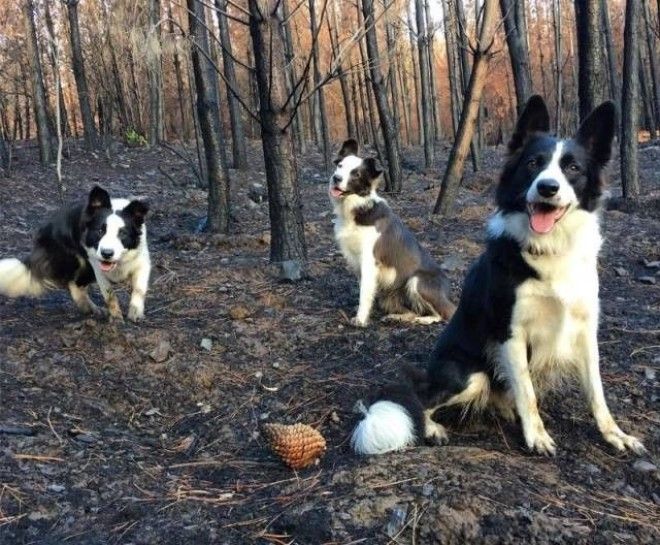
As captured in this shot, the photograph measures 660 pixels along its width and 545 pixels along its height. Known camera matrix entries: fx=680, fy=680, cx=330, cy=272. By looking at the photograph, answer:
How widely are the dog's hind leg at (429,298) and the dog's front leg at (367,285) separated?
1.20ft

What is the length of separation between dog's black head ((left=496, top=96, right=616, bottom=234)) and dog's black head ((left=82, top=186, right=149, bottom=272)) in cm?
338

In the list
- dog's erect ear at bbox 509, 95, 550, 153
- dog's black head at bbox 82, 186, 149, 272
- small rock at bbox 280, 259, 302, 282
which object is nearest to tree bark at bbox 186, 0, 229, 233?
small rock at bbox 280, 259, 302, 282

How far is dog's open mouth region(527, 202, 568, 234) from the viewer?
3.46 meters

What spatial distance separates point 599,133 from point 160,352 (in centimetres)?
335

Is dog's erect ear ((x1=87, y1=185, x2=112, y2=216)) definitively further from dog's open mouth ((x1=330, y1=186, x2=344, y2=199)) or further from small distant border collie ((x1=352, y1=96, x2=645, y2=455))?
small distant border collie ((x1=352, y1=96, x2=645, y2=455))

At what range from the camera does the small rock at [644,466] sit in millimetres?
3457

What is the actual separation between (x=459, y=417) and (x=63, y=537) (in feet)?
7.40

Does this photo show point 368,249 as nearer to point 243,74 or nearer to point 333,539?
point 333,539

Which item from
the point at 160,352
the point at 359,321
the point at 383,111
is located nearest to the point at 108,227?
the point at 160,352

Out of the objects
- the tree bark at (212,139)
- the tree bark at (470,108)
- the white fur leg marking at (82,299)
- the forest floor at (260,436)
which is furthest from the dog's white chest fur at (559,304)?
the tree bark at (470,108)

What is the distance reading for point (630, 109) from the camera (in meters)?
11.2

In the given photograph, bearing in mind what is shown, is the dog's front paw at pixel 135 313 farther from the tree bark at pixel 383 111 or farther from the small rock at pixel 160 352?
the tree bark at pixel 383 111

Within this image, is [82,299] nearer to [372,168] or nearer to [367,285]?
[367,285]

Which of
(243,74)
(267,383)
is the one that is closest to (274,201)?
(267,383)
